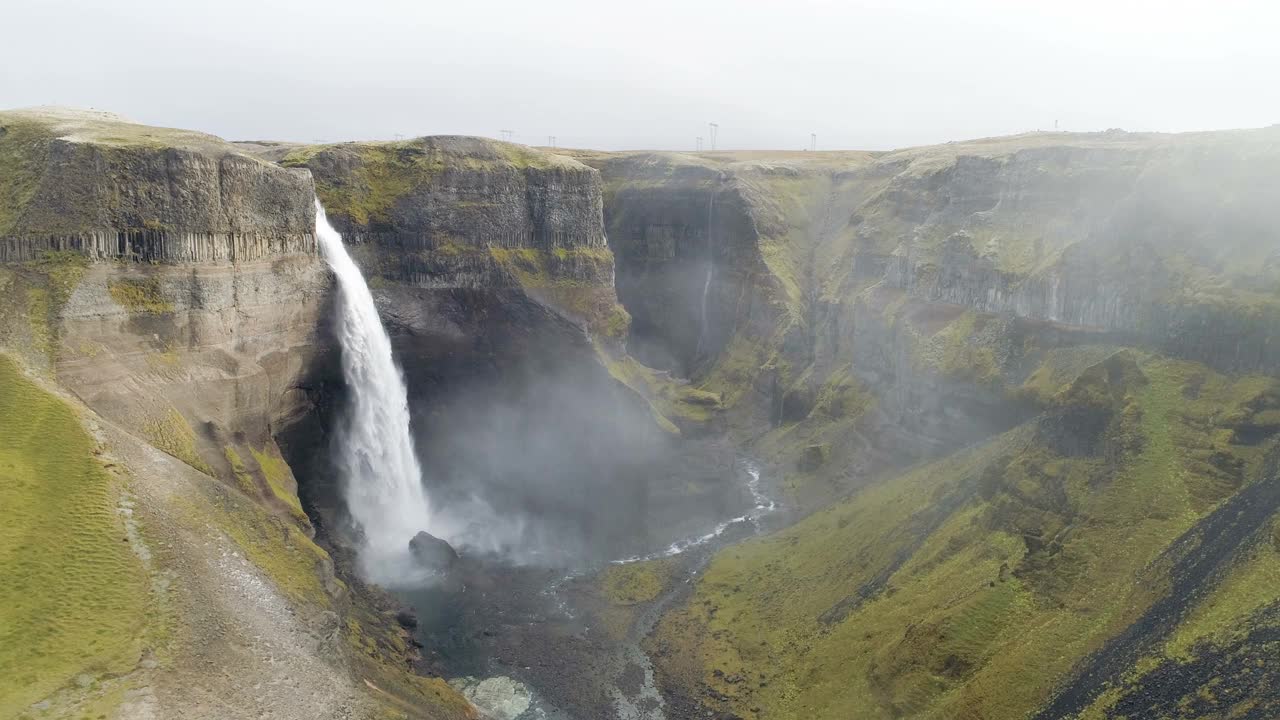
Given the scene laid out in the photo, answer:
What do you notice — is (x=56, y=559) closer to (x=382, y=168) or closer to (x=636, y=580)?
(x=636, y=580)

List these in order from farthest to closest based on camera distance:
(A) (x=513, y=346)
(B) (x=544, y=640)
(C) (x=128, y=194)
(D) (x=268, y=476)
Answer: (A) (x=513, y=346)
(B) (x=544, y=640)
(D) (x=268, y=476)
(C) (x=128, y=194)

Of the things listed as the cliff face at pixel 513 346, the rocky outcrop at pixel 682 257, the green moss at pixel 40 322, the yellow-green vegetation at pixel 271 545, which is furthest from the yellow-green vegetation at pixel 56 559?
the rocky outcrop at pixel 682 257

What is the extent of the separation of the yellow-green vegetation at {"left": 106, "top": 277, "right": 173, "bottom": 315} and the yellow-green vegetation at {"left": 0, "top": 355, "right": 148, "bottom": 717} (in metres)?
6.97

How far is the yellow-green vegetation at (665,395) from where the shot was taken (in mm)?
83438

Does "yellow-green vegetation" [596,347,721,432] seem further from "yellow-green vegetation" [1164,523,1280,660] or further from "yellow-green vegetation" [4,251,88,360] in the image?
"yellow-green vegetation" [1164,523,1280,660]

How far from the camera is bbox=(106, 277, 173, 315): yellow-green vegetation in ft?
147

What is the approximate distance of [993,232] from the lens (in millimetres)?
69000

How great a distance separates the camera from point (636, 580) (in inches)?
2331

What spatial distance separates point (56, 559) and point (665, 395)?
62.4m

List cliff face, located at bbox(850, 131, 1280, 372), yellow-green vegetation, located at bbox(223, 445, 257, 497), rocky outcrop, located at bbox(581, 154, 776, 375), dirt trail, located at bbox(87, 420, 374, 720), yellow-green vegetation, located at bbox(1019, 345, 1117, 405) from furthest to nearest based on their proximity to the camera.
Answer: rocky outcrop, located at bbox(581, 154, 776, 375) < yellow-green vegetation, located at bbox(1019, 345, 1117, 405) < yellow-green vegetation, located at bbox(223, 445, 257, 497) < cliff face, located at bbox(850, 131, 1280, 372) < dirt trail, located at bbox(87, 420, 374, 720)

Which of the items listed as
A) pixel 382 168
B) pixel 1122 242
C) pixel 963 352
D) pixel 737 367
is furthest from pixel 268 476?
pixel 737 367

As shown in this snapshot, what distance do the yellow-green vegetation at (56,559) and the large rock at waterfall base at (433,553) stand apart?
85.6 ft

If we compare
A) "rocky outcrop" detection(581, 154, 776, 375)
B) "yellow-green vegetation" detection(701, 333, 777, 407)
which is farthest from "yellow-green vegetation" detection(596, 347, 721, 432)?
"rocky outcrop" detection(581, 154, 776, 375)

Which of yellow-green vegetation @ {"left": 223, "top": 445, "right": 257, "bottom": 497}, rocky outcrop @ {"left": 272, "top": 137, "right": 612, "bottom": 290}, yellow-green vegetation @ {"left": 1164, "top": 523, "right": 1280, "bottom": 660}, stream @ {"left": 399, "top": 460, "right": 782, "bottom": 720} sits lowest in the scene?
stream @ {"left": 399, "top": 460, "right": 782, "bottom": 720}
